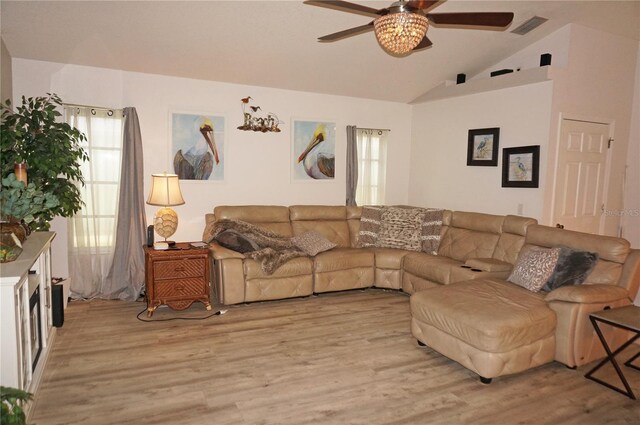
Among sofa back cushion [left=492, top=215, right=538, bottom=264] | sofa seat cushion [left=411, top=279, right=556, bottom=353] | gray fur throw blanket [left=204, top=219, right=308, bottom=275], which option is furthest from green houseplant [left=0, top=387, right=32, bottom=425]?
sofa back cushion [left=492, top=215, right=538, bottom=264]

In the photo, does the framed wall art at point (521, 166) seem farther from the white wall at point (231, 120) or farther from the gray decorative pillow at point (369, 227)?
the white wall at point (231, 120)

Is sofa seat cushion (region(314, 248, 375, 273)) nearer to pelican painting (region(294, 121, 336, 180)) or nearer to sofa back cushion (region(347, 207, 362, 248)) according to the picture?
sofa back cushion (region(347, 207, 362, 248))

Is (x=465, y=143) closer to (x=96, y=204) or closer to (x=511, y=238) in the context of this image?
(x=511, y=238)

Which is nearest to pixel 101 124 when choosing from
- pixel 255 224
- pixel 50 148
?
pixel 50 148

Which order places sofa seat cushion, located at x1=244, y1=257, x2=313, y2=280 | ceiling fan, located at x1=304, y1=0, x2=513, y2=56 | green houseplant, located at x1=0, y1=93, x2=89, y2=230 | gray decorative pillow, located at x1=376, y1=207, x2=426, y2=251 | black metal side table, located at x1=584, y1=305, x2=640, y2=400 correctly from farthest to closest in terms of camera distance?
gray decorative pillow, located at x1=376, y1=207, x2=426, y2=251 → sofa seat cushion, located at x1=244, y1=257, x2=313, y2=280 → green houseplant, located at x1=0, y1=93, x2=89, y2=230 → black metal side table, located at x1=584, y1=305, x2=640, y2=400 → ceiling fan, located at x1=304, y1=0, x2=513, y2=56

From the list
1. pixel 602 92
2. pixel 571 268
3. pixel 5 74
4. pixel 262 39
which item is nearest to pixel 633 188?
pixel 602 92

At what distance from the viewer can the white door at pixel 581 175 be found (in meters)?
4.64

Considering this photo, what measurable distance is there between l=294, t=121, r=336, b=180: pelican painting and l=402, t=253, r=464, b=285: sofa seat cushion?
1687 mm

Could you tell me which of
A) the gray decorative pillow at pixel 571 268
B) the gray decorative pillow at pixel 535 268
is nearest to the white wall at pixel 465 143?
the gray decorative pillow at pixel 535 268

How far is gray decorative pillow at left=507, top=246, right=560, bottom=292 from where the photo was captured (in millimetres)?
3434

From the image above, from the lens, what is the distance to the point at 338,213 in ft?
18.1

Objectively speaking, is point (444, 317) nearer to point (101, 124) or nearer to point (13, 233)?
point (13, 233)

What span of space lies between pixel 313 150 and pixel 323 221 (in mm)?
979

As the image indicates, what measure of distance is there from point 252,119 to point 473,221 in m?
2.92
